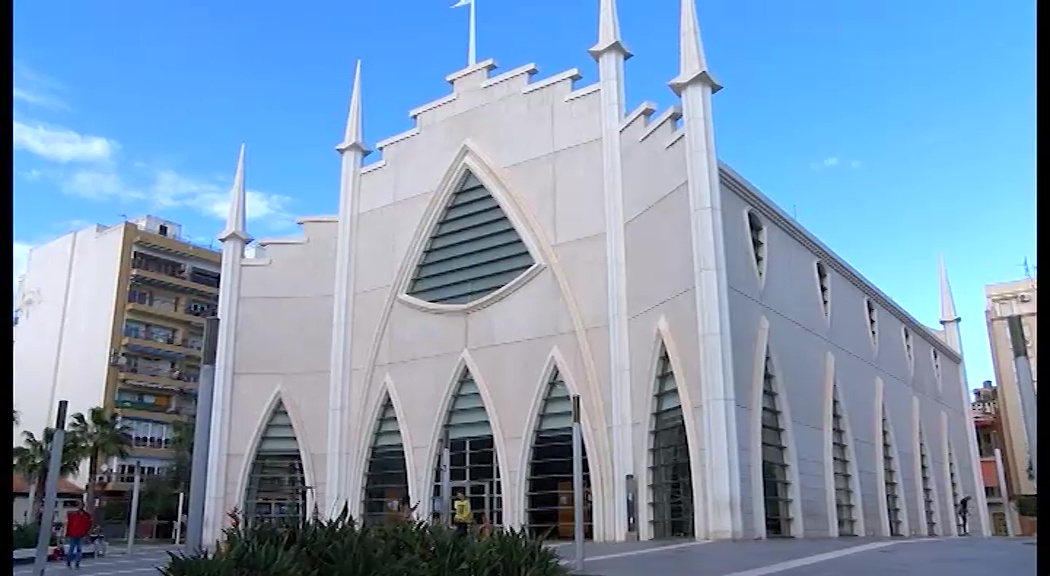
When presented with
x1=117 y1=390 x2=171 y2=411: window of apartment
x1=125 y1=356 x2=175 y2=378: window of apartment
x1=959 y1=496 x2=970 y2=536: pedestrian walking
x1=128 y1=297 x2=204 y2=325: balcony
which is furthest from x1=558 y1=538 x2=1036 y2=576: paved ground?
x1=128 y1=297 x2=204 y2=325: balcony

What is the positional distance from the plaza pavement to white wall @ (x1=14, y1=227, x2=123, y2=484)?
45.7 metres

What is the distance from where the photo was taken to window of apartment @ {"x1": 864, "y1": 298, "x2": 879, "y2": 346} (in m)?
37.4

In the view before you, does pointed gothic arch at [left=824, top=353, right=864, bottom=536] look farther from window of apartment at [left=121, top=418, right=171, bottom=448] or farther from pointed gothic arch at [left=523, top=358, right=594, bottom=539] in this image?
window of apartment at [left=121, top=418, right=171, bottom=448]

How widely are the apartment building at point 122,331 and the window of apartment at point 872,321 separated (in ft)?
135

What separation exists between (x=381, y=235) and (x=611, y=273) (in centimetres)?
1152

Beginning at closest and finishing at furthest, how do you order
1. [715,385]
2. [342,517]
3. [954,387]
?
[342,517] < [715,385] < [954,387]

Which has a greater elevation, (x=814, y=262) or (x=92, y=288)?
(x=92, y=288)

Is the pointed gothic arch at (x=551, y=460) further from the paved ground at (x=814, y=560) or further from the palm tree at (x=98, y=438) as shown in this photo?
the palm tree at (x=98, y=438)

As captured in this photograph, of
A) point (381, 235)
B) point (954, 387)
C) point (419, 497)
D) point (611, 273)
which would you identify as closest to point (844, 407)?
point (611, 273)

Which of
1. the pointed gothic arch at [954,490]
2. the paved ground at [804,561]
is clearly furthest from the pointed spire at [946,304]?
the paved ground at [804,561]

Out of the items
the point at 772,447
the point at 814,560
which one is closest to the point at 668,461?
the point at 772,447

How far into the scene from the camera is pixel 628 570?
1445cm

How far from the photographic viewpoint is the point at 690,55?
1040 inches

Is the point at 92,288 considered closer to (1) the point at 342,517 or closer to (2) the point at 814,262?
(2) the point at 814,262
